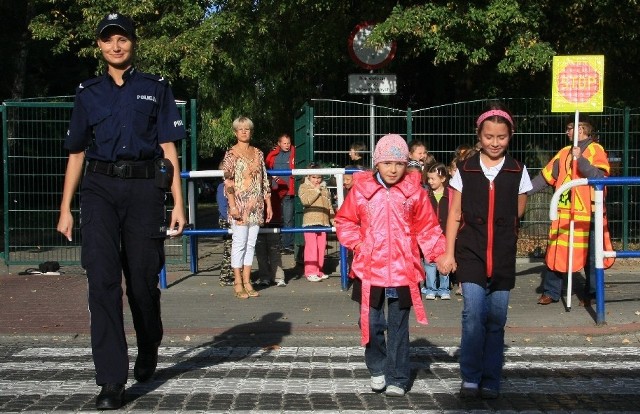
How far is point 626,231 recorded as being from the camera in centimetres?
1530

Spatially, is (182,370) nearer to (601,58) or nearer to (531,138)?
(601,58)

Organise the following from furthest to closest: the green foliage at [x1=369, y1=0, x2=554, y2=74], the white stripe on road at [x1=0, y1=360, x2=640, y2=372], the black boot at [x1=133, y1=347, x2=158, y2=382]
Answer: the green foliage at [x1=369, y1=0, x2=554, y2=74] < the white stripe on road at [x1=0, y1=360, x2=640, y2=372] < the black boot at [x1=133, y1=347, x2=158, y2=382]

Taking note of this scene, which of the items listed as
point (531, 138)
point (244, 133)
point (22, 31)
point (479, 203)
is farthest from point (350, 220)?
point (22, 31)

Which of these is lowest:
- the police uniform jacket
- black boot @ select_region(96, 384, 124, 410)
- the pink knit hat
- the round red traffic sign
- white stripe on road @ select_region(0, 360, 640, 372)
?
white stripe on road @ select_region(0, 360, 640, 372)

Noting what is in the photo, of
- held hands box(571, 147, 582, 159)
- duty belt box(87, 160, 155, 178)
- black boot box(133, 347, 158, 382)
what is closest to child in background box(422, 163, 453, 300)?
held hands box(571, 147, 582, 159)

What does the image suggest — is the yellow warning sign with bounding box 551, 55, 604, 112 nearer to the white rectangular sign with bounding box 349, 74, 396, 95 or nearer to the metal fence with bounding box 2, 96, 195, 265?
the white rectangular sign with bounding box 349, 74, 396, 95

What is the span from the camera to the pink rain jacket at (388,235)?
7113mm

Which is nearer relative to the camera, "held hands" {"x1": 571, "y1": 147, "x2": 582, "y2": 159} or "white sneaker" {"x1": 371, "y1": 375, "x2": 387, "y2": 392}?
"white sneaker" {"x1": 371, "y1": 375, "x2": 387, "y2": 392}

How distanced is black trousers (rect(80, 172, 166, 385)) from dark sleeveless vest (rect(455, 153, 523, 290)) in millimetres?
1851

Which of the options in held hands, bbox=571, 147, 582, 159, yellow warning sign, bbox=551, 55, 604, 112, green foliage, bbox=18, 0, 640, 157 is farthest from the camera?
green foliage, bbox=18, 0, 640, 157

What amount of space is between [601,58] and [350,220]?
553 cm

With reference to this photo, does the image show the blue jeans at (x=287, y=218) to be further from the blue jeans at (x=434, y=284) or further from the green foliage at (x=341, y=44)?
the blue jeans at (x=434, y=284)

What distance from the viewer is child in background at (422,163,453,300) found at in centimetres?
1188

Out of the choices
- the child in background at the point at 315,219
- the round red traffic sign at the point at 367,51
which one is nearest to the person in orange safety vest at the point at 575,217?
the child in background at the point at 315,219
